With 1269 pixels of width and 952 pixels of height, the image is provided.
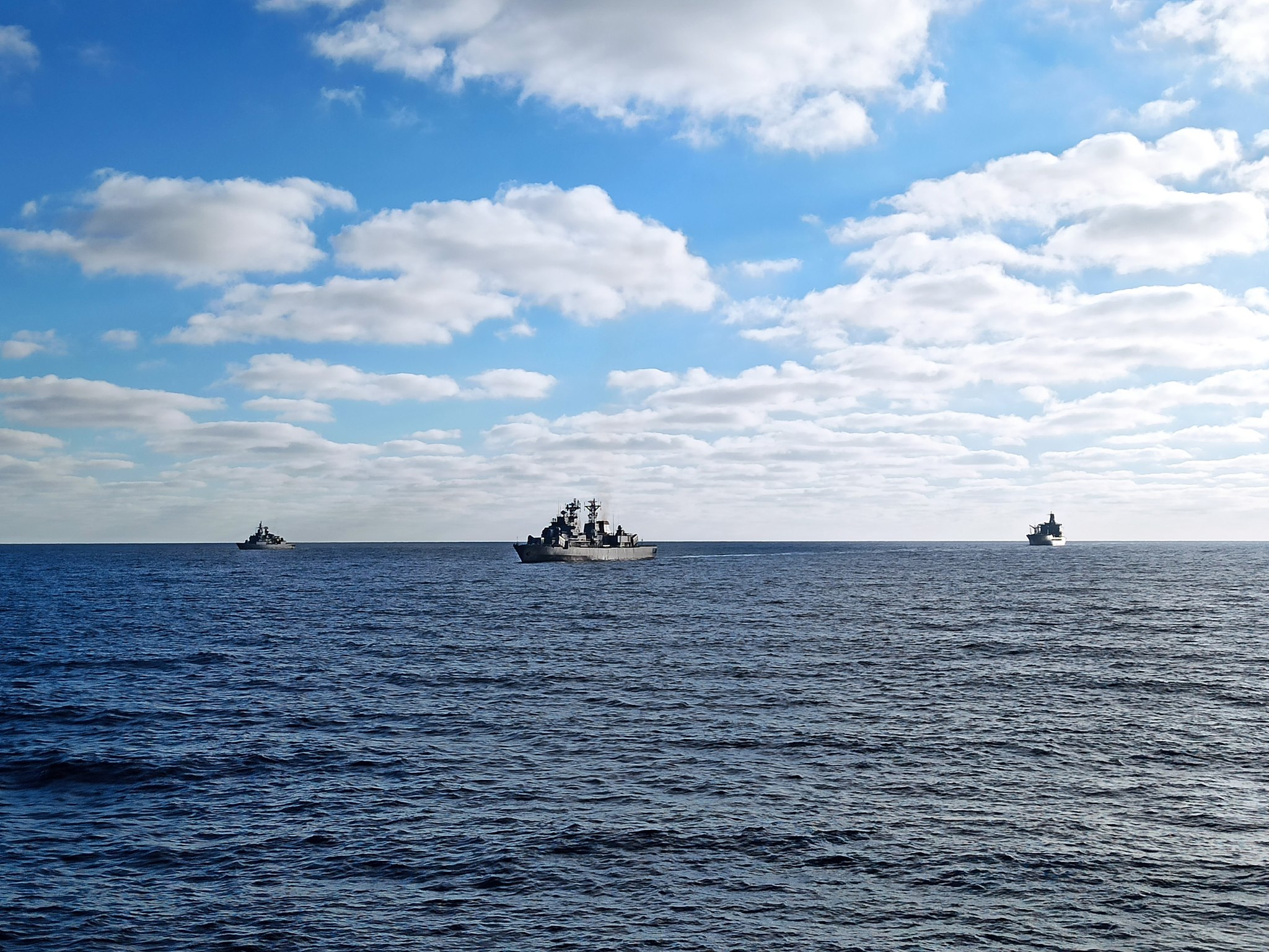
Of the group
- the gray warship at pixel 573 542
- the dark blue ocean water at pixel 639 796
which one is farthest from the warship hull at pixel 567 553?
the dark blue ocean water at pixel 639 796

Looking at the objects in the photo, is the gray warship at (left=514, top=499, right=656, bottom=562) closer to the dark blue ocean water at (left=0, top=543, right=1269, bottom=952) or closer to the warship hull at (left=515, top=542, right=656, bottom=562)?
the warship hull at (left=515, top=542, right=656, bottom=562)

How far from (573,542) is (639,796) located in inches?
6418

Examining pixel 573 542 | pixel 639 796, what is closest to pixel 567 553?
pixel 573 542

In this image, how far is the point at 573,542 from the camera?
188 metres

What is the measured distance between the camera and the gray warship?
18688cm

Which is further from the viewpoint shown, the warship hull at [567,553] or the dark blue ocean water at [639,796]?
Result: the warship hull at [567,553]

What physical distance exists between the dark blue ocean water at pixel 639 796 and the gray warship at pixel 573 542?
413 feet

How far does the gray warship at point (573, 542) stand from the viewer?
613ft

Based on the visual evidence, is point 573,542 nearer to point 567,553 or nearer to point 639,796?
point 567,553

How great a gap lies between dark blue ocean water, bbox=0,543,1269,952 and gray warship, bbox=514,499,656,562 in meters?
126

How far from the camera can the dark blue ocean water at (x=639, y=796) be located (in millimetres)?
18156

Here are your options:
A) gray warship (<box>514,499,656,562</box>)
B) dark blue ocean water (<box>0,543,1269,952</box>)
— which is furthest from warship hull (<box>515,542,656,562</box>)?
dark blue ocean water (<box>0,543,1269,952</box>)

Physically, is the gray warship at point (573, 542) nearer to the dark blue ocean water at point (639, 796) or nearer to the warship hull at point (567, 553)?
the warship hull at point (567, 553)

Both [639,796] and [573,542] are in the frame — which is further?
[573,542]
